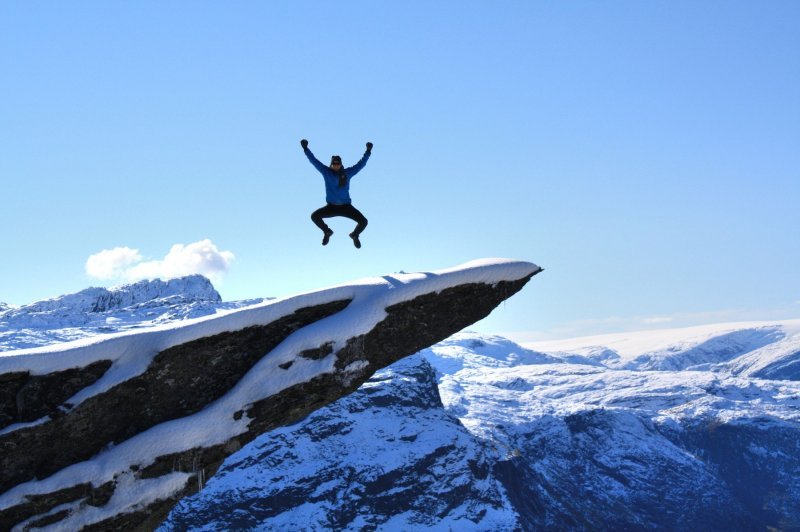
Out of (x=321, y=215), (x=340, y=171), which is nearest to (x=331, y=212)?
(x=321, y=215)

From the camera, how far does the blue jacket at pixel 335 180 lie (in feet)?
76.3

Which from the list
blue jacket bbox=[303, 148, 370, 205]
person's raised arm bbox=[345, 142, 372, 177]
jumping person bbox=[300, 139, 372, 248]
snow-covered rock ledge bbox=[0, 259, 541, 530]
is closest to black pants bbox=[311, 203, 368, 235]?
jumping person bbox=[300, 139, 372, 248]

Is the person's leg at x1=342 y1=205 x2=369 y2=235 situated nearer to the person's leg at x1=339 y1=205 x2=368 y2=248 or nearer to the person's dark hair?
the person's leg at x1=339 y1=205 x2=368 y2=248

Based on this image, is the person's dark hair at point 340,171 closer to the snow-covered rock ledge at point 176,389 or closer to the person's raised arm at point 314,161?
the person's raised arm at point 314,161

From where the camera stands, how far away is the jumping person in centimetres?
2327

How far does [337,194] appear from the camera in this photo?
2359 cm

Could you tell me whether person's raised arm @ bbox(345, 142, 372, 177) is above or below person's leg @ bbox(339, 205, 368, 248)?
above

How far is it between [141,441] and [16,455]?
9.78 feet

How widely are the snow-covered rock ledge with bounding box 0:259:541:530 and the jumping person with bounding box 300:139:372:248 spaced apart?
6.85 feet

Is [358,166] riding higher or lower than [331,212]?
higher

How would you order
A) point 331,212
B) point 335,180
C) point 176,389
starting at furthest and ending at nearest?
point 331,212, point 335,180, point 176,389

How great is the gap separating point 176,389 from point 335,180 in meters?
7.59

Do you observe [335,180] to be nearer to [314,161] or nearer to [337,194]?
[337,194]

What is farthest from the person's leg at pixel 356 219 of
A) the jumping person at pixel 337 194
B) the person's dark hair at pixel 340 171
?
the person's dark hair at pixel 340 171
